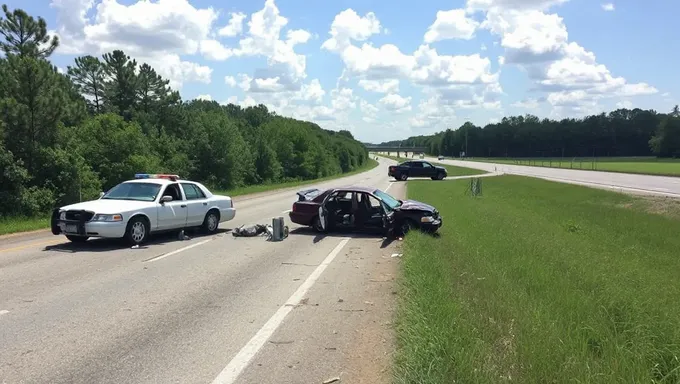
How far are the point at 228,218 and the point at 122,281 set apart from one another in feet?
24.4

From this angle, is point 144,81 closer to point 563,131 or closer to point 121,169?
point 121,169

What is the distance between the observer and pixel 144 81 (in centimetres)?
5688

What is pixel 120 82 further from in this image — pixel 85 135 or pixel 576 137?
pixel 576 137

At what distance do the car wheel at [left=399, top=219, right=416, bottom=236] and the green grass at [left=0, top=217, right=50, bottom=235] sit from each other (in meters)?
10.9

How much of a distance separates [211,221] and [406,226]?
5.40 metres

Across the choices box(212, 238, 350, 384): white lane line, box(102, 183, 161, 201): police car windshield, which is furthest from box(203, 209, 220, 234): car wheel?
box(212, 238, 350, 384): white lane line

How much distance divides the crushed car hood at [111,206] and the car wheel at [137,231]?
0.97 feet

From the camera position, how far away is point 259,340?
19.5 feet

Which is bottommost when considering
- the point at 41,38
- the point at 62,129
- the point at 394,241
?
the point at 394,241

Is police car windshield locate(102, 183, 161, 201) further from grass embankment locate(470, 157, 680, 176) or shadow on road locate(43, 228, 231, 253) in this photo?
grass embankment locate(470, 157, 680, 176)

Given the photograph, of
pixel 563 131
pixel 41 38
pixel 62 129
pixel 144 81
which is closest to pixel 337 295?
pixel 62 129

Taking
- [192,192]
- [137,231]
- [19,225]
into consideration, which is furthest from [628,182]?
[19,225]

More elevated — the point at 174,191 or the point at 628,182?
the point at 174,191

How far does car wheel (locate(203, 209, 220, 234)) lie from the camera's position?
15229 mm
